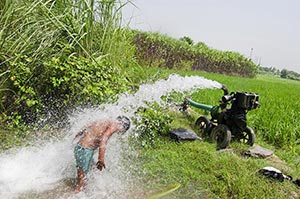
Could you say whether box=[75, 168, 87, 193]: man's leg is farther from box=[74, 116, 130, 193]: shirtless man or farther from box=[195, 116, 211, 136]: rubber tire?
box=[195, 116, 211, 136]: rubber tire

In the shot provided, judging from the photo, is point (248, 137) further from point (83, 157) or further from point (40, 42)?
point (40, 42)

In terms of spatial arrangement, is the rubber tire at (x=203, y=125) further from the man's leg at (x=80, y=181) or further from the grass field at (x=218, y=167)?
the man's leg at (x=80, y=181)

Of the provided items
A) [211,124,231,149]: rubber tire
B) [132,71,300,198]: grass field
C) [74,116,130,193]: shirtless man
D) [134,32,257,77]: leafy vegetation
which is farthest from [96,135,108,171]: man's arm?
[134,32,257,77]: leafy vegetation

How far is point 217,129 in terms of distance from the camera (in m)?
3.86

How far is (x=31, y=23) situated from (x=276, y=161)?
3090 mm

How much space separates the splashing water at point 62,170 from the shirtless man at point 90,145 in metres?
0.13

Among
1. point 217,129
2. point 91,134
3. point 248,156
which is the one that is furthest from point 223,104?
point 91,134

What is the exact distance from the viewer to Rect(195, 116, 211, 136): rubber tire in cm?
417

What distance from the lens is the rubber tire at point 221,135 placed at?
3.70 meters

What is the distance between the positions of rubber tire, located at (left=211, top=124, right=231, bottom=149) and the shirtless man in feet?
4.22

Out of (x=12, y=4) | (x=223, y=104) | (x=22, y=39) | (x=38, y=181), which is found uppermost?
(x=12, y=4)

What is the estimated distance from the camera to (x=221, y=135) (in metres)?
3.85

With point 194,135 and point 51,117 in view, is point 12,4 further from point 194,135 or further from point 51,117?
point 194,135

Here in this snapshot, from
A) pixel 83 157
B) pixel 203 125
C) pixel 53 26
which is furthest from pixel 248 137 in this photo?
pixel 53 26
